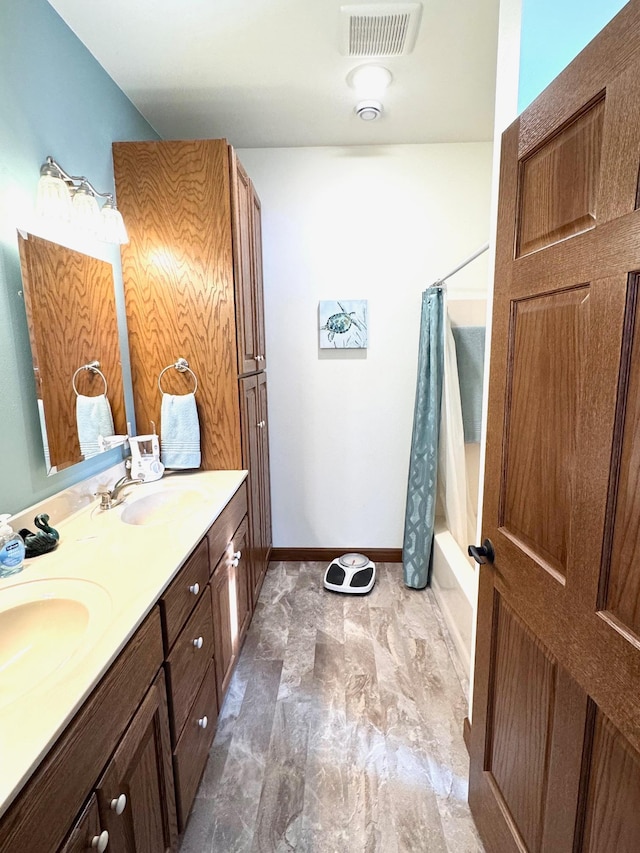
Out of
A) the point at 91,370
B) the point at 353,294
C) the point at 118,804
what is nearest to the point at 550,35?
the point at 353,294

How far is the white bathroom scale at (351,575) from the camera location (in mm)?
2602

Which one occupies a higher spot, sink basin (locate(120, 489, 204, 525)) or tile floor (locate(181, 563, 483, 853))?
sink basin (locate(120, 489, 204, 525))

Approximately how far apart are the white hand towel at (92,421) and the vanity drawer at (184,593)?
621 mm

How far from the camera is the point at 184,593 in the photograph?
1.27m

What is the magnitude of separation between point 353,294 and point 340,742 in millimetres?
2312

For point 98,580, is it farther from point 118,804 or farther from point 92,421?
point 92,421

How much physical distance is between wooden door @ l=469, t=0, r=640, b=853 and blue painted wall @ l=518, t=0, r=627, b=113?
9.9 inches

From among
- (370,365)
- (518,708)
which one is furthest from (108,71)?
(518,708)

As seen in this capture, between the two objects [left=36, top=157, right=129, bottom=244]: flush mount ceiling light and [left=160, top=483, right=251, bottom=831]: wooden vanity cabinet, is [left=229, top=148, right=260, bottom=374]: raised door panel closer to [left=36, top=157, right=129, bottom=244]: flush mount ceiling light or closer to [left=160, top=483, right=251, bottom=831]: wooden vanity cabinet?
[left=36, top=157, right=129, bottom=244]: flush mount ceiling light

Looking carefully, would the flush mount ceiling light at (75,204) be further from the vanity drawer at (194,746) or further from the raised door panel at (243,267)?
the vanity drawer at (194,746)

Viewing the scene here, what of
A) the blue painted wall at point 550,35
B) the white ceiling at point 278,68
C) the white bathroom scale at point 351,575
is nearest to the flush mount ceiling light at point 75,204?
the white ceiling at point 278,68

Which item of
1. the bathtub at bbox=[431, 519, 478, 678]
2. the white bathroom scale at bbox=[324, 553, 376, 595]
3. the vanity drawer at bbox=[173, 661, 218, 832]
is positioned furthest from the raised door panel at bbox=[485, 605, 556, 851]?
the white bathroom scale at bbox=[324, 553, 376, 595]

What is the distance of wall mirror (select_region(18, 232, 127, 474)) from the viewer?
4.62 ft

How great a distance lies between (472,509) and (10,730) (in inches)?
87.3
